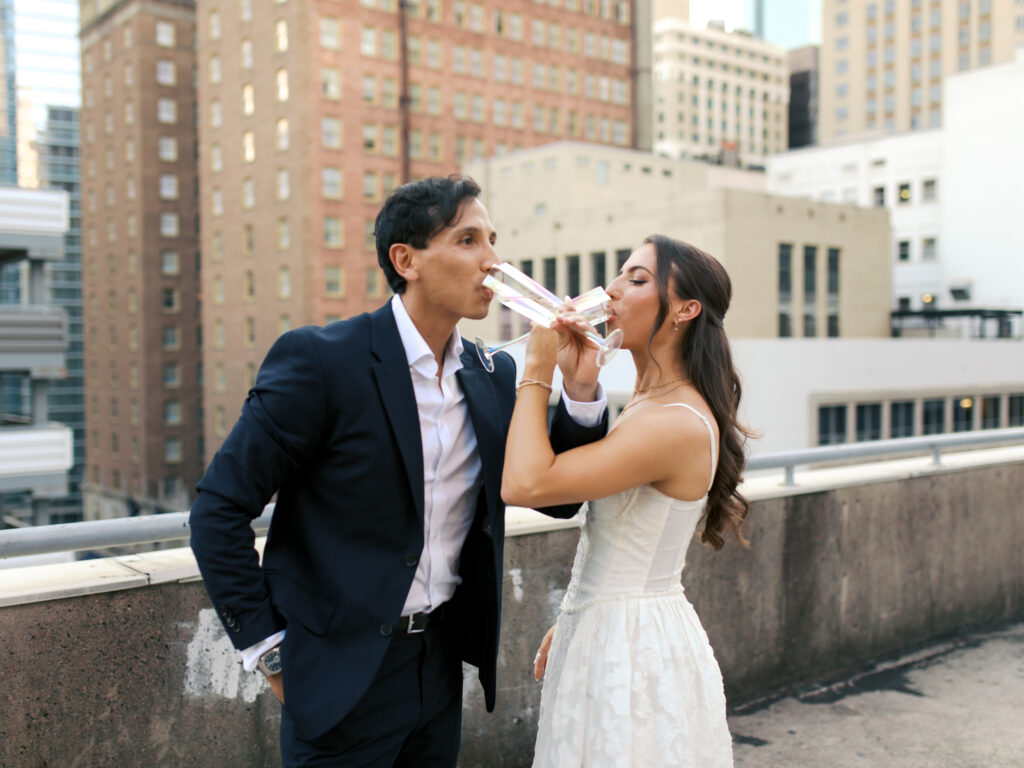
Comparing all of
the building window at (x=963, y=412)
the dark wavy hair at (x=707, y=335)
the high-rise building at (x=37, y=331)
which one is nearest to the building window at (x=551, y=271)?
the building window at (x=963, y=412)

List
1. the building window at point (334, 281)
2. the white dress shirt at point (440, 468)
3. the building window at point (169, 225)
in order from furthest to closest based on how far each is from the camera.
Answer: the building window at point (169, 225) < the building window at point (334, 281) < the white dress shirt at point (440, 468)

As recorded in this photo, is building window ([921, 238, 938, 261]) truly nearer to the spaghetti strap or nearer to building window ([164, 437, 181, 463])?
building window ([164, 437, 181, 463])

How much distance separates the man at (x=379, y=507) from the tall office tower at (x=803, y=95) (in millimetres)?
152321

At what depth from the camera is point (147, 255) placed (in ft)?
252

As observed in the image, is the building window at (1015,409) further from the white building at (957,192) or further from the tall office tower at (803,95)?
the tall office tower at (803,95)

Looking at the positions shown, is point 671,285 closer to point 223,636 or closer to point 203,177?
point 223,636

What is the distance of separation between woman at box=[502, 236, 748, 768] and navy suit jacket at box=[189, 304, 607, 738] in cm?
31

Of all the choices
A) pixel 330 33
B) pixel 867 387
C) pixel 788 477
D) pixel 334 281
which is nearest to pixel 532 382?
pixel 788 477

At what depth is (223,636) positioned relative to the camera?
2.93 metres

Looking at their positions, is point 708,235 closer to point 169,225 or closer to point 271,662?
point 169,225

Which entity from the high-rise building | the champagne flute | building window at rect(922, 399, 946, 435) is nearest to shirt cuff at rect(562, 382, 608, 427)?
the champagne flute

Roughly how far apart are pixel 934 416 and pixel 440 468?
185ft

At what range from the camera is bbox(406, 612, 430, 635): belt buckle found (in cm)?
237

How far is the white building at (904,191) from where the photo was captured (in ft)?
239
